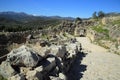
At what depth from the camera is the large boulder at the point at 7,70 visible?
25.2ft

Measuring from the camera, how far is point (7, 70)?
779cm

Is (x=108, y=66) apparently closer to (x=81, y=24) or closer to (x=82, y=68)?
(x=82, y=68)

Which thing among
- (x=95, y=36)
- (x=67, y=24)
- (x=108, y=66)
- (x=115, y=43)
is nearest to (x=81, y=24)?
(x=67, y=24)

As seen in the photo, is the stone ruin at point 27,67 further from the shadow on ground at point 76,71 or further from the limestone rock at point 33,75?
the shadow on ground at point 76,71

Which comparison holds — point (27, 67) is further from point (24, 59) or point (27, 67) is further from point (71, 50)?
point (71, 50)

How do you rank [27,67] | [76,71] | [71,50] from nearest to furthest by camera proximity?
[27,67], [76,71], [71,50]

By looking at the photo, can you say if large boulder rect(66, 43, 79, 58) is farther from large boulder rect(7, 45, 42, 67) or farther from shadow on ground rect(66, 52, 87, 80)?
large boulder rect(7, 45, 42, 67)

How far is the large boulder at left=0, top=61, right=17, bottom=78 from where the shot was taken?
7685 millimetres

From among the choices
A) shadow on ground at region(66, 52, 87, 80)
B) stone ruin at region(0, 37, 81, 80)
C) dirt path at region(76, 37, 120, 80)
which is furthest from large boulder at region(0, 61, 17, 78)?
dirt path at region(76, 37, 120, 80)

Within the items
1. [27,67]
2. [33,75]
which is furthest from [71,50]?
[33,75]

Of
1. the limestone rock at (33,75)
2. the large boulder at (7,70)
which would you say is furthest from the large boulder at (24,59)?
the limestone rock at (33,75)

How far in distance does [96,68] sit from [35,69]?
22.7ft

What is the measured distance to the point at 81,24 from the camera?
37906 millimetres

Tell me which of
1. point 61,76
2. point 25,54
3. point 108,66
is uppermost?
point 25,54
